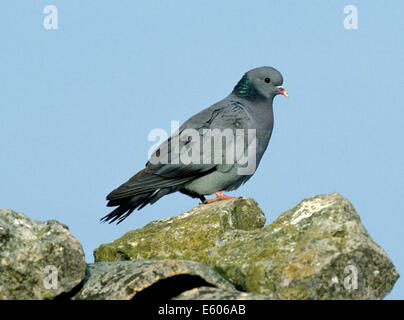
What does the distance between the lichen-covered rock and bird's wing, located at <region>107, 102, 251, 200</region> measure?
1276mm

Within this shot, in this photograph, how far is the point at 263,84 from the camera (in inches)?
407

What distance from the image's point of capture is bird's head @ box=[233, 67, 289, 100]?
1030 centimetres

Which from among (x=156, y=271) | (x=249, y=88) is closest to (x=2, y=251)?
(x=156, y=271)

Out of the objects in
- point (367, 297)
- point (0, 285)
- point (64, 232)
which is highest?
point (64, 232)

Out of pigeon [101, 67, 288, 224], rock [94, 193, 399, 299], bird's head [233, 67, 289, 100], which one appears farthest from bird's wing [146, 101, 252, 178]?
rock [94, 193, 399, 299]

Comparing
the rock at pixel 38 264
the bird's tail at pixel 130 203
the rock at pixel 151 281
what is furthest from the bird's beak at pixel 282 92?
the rock at pixel 38 264

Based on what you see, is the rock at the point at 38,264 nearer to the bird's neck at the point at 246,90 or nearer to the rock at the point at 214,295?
the rock at the point at 214,295

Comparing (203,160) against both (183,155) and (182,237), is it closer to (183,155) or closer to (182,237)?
(183,155)

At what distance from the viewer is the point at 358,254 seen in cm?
559

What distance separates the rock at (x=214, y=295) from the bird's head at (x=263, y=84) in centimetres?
562

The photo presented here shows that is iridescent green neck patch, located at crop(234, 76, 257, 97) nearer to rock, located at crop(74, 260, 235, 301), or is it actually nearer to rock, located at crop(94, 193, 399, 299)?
rock, located at crop(94, 193, 399, 299)

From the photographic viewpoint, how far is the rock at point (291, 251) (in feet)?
18.1

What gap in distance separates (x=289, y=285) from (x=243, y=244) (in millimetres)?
1005
